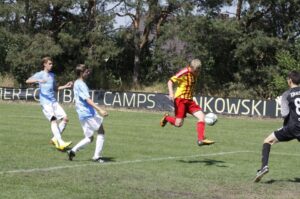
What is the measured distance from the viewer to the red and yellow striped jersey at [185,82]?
41.3 feet

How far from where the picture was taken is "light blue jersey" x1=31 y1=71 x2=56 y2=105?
1421 cm

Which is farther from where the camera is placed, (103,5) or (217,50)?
(103,5)

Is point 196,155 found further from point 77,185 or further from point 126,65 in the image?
point 126,65

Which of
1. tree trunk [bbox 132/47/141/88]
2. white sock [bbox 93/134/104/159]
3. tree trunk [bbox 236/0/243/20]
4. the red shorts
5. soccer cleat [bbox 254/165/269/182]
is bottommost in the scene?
soccer cleat [bbox 254/165/269/182]

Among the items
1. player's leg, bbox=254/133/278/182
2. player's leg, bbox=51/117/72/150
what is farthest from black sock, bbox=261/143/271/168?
player's leg, bbox=51/117/72/150

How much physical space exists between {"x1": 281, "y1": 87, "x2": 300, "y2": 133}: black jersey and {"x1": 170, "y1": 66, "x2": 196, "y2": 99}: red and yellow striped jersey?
3012 mm

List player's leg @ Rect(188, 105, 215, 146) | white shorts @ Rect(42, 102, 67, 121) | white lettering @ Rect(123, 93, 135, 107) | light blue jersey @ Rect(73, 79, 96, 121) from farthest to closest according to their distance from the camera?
white lettering @ Rect(123, 93, 135, 107) → white shorts @ Rect(42, 102, 67, 121) → player's leg @ Rect(188, 105, 215, 146) → light blue jersey @ Rect(73, 79, 96, 121)

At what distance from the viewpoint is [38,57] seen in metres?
45.8

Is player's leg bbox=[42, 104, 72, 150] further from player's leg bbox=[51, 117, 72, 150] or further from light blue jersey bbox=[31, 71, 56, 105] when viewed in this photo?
light blue jersey bbox=[31, 71, 56, 105]

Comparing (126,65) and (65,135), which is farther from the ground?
(126,65)

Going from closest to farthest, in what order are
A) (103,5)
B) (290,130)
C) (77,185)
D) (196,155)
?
(77,185) → (290,130) → (196,155) → (103,5)

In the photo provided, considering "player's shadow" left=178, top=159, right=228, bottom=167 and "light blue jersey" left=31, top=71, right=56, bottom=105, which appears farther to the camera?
"light blue jersey" left=31, top=71, right=56, bottom=105

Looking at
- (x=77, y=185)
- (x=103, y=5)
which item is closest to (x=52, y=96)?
(x=77, y=185)

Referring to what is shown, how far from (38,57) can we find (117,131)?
26.7m
